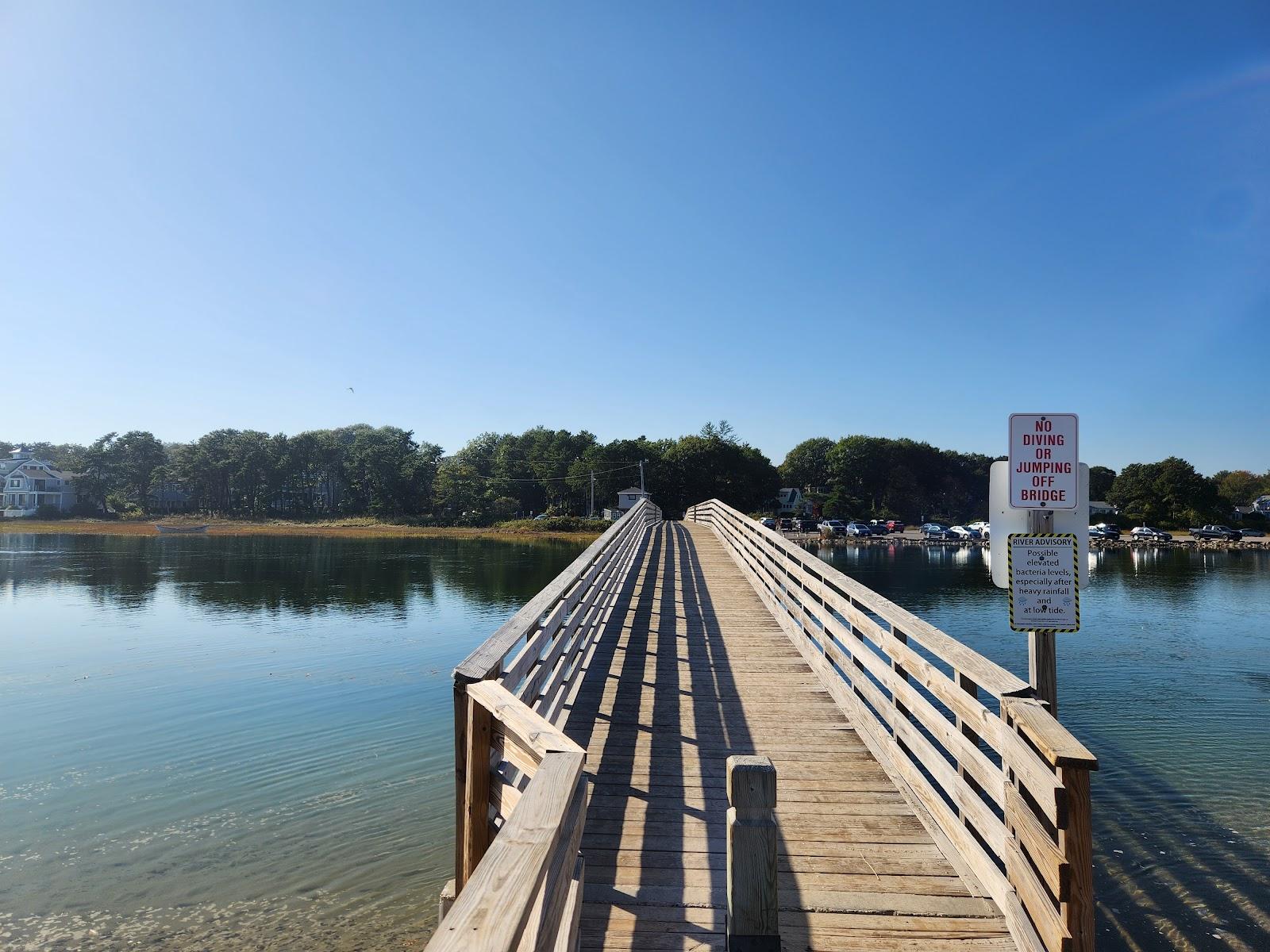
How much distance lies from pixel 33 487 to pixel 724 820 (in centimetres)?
10734

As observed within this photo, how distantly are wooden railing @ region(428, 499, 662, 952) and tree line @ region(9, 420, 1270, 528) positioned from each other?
2854 inches

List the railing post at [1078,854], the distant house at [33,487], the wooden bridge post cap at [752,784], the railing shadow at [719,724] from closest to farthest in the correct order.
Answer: the wooden bridge post cap at [752,784] < the railing post at [1078,854] < the railing shadow at [719,724] < the distant house at [33,487]

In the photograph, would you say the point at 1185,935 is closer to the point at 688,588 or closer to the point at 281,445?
the point at 688,588

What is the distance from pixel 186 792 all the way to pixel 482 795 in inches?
345

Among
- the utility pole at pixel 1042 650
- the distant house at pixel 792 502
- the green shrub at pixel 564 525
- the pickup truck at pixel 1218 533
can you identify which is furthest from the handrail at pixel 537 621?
the distant house at pixel 792 502

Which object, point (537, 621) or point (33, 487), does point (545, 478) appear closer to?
point (33, 487)

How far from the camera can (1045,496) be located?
15.8 feet

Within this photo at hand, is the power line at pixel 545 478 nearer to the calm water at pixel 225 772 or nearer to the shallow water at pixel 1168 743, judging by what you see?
the shallow water at pixel 1168 743

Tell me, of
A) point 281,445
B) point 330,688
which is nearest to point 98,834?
point 330,688

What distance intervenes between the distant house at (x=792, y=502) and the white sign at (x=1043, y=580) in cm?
9565

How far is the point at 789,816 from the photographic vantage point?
15.2 ft

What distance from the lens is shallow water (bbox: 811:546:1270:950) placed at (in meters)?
7.09

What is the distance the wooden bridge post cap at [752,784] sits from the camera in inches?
96.8

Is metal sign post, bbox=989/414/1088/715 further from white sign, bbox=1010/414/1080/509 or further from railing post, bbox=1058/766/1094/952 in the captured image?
railing post, bbox=1058/766/1094/952
